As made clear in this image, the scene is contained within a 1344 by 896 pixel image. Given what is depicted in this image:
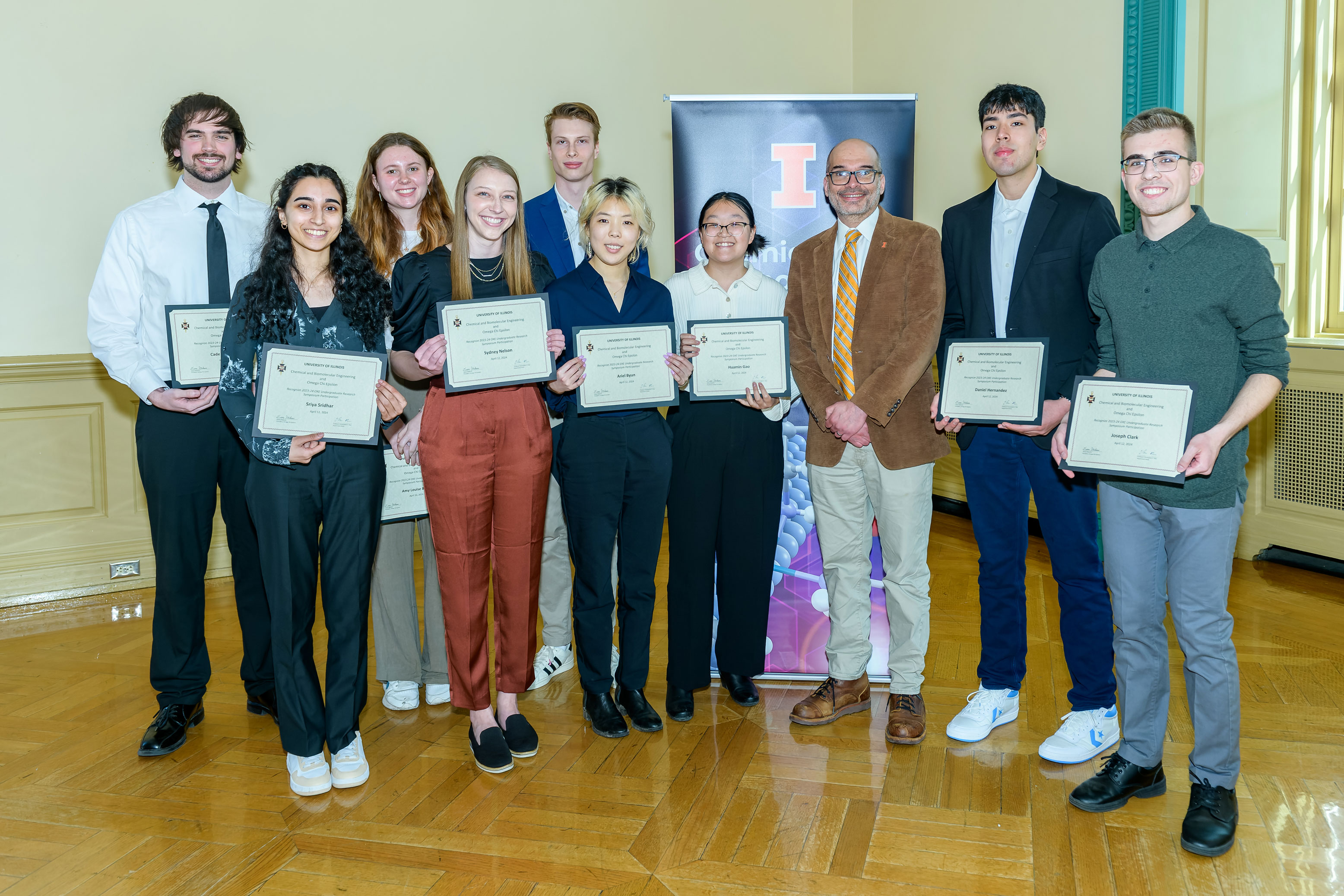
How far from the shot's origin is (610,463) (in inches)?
119

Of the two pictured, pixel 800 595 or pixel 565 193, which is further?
pixel 565 193

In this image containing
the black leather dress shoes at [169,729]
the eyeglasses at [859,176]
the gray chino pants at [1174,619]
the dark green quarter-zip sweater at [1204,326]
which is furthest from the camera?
the black leather dress shoes at [169,729]

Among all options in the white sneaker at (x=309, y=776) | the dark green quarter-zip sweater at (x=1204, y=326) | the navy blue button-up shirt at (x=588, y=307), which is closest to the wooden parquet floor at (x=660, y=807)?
the white sneaker at (x=309, y=776)

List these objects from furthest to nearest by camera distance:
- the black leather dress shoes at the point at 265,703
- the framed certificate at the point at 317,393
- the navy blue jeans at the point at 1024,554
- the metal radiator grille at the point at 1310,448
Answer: the metal radiator grille at the point at 1310,448
the black leather dress shoes at the point at 265,703
the navy blue jeans at the point at 1024,554
the framed certificate at the point at 317,393

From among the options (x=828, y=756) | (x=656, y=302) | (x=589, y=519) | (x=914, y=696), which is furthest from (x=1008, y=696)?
(x=656, y=302)

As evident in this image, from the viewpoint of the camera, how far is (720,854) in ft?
8.01

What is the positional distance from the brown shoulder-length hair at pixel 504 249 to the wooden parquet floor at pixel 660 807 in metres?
1.46

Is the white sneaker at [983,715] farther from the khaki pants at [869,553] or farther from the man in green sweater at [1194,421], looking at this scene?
the man in green sweater at [1194,421]

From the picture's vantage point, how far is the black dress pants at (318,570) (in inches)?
106

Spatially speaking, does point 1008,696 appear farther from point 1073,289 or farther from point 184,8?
point 184,8

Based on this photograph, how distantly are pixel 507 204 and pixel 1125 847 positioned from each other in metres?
2.36

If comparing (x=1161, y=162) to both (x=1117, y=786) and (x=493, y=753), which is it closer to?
(x=1117, y=786)

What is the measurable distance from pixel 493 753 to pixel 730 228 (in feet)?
5.92

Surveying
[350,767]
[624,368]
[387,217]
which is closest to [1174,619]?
[624,368]
